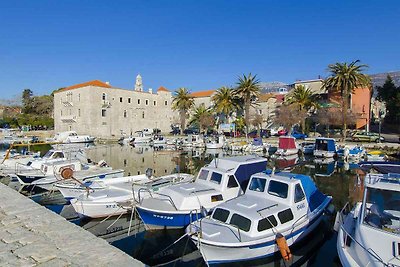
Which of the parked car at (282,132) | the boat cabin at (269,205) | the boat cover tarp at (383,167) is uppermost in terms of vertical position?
the parked car at (282,132)

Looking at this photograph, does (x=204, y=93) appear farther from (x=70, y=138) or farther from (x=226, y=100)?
(x=70, y=138)

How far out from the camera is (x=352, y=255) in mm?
7887

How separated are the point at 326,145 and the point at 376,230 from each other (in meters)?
31.3

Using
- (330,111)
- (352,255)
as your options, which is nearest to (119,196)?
(352,255)

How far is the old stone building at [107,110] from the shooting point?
74812mm

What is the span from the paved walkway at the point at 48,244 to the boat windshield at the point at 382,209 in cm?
631

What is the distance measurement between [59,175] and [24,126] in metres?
74.9

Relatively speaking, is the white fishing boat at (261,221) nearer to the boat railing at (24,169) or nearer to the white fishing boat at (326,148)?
the boat railing at (24,169)

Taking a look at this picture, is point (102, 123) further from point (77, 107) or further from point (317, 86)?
point (317, 86)

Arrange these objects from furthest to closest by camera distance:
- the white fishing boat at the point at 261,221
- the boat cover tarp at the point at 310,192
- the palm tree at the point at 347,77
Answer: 1. the palm tree at the point at 347,77
2. the boat cover tarp at the point at 310,192
3. the white fishing boat at the point at 261,221

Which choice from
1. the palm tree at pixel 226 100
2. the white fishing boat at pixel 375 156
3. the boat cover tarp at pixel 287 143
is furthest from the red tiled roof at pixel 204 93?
the white fishing boat at pixel 375 156

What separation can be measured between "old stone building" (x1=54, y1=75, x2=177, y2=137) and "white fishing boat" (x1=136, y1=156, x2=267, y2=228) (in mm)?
65689

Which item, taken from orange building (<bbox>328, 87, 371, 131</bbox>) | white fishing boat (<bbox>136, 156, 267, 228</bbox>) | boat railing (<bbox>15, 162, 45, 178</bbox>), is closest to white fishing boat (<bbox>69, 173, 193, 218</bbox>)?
white fishing boat (<bbox>136, 156, 267, 228</bbox>)

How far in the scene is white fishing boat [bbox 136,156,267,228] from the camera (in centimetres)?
1193
